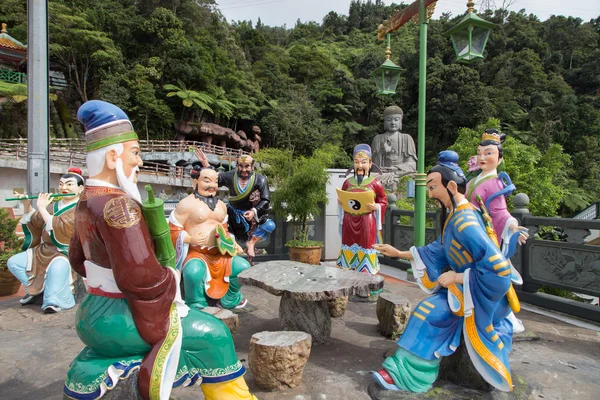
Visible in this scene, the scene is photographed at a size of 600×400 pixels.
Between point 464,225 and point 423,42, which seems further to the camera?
point 423,42

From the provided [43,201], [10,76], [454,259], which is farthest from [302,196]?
[10,76]

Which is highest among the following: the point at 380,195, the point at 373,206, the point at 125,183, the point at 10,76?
the point at 10,76

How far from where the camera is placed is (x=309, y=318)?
3932mm

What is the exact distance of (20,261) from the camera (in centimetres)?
483

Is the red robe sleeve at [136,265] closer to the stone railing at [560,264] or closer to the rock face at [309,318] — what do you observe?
the rock face at [309,318]

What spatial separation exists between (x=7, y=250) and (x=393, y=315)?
6053 mm

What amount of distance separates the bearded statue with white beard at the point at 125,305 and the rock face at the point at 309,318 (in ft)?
6.48

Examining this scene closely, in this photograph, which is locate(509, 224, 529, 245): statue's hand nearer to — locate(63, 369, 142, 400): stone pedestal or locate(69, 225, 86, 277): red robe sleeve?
locate(63, 369, 142, 400): stone pedestal

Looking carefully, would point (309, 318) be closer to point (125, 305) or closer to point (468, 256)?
point (468, 256)

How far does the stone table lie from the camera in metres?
3.42

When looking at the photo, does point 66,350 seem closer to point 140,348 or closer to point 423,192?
point 140,348

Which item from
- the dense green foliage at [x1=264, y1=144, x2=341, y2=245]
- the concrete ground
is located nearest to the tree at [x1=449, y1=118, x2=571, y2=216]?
the dense green foliage at [x1=264, y1=144, x2=341, y2=245]

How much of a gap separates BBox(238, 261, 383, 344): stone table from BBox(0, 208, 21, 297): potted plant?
4.07 metres

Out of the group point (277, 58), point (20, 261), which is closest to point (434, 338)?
point (20, 261)
